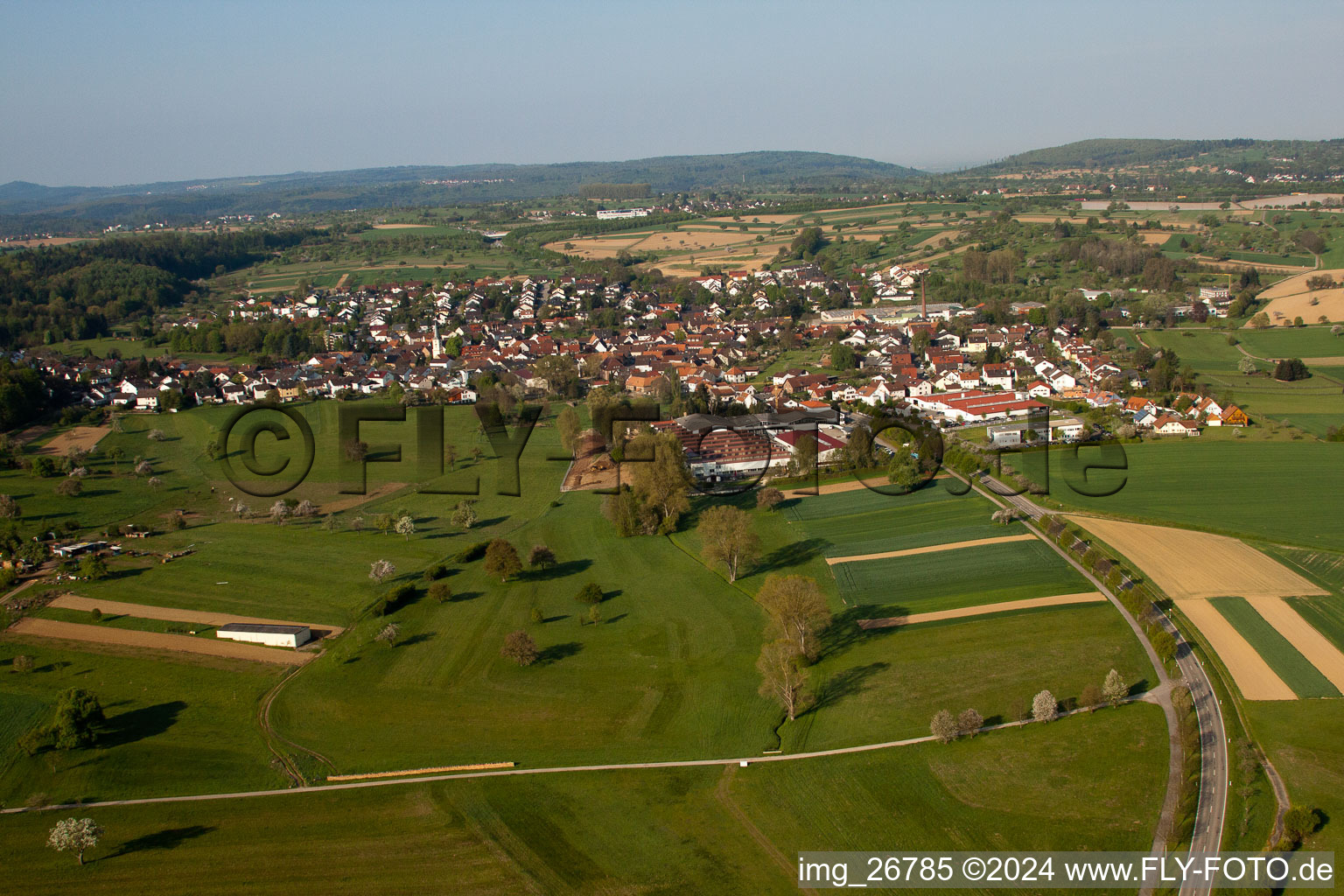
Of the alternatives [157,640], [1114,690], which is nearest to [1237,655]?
[1114,690]

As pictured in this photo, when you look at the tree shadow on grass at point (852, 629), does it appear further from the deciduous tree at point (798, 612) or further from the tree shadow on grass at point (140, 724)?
the tree shadow on grass at point (140, 724)

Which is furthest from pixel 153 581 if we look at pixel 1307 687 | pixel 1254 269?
pixel 1254 269

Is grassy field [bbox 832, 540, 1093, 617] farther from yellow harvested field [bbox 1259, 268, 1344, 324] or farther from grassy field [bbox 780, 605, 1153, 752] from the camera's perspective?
yellow harvested field [bbox 1259, 268, 1344, 324]

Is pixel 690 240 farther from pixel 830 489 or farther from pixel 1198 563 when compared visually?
pixel 1198 563

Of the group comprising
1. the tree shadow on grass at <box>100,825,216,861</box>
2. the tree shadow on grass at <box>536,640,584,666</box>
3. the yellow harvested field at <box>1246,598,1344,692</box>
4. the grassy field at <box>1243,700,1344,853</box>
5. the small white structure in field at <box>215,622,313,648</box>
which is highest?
the yellow harvested field at <box>1246,598,1344,692</box>

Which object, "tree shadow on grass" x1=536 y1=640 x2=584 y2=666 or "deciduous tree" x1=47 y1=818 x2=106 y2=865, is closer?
"deciduous tree" x1=47 y1=818 x2=106 y2=865

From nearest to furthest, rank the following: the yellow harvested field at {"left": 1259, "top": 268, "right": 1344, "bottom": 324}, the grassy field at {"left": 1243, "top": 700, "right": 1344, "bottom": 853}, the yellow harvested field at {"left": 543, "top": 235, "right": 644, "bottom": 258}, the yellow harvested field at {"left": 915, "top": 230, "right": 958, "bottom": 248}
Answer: the grassy field at {"left": 1243, "top": 700, "right": 1344, "bottom": 853}, the yellow harvested field at {"left": 1259, "top": 268, "right": 1344, "bottom": 324}, the yellow harvested field at {"left": 915, "top": 230, "right": 958, "bottom": 248}, the yellow harvested field at {"left": 543, "top": 235, "right": 644, "bottom": 258}

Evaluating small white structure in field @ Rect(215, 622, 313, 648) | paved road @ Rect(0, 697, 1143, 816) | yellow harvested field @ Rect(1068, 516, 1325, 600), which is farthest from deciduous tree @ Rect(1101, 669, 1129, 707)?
small white structure in field @ Rect(215, 622, 313, 648)
